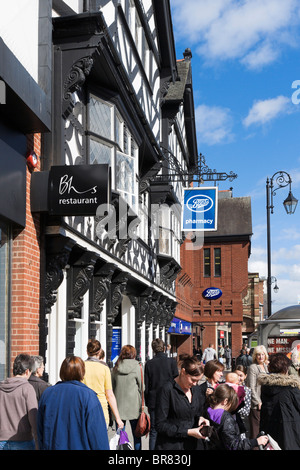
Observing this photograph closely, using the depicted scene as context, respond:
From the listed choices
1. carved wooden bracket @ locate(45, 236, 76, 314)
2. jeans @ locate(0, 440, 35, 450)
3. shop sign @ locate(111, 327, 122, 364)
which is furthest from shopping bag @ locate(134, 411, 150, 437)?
shop sign @ locate(111, 327, 122, 364)

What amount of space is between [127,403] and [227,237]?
1473 inches

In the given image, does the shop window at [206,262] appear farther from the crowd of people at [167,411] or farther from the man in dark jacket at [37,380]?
the man in dark jacket at [37,380]

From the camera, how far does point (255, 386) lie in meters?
9.52

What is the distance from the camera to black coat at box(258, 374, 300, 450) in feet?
22.1

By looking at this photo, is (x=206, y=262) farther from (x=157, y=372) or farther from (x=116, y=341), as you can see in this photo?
(x=157, y=372)

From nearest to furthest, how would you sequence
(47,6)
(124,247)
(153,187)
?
1. (47,6)
2. (124,247)
3. (153,187)

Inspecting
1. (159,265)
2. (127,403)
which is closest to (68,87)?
(127,403)

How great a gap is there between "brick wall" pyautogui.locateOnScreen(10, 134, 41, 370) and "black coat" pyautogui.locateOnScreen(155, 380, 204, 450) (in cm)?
358

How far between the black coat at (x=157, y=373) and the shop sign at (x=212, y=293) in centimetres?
3363

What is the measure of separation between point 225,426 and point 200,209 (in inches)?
650

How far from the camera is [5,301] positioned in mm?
8562

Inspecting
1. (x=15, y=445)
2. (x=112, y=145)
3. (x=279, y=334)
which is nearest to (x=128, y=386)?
(x=15, y=445)

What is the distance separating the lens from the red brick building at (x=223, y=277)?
142 feet
